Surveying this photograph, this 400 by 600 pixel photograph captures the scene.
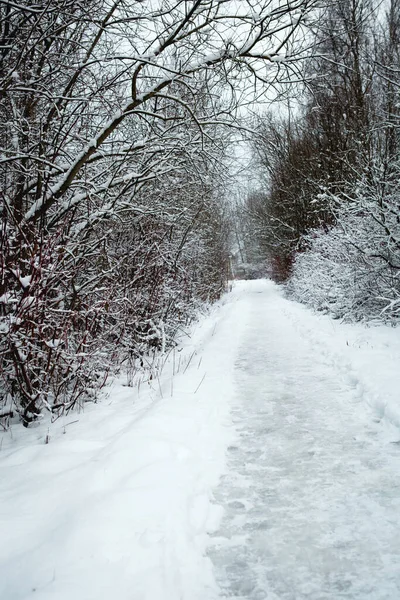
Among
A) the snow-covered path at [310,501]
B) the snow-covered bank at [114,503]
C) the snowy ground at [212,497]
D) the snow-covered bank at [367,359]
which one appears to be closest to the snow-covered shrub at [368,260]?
the snow-covered bank at [367,359]

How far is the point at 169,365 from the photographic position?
6.79 m

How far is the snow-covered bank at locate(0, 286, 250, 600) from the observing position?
5.76ft

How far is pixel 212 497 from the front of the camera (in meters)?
2.52

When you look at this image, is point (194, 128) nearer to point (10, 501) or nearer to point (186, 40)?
point (186, 40)

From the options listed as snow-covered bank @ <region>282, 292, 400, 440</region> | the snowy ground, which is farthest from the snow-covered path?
snow-covered bank @ <region>282, 292, 400, 440</region>

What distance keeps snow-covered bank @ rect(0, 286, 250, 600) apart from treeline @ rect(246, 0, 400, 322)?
397 cm

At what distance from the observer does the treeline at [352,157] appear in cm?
555

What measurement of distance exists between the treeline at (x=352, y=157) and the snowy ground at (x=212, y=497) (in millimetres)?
3543

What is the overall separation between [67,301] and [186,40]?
376 cm

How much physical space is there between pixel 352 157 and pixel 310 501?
14181mm

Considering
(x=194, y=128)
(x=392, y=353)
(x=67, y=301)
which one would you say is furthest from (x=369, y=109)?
(x=67, y=301)

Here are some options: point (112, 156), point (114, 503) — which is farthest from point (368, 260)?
point (114, 503)

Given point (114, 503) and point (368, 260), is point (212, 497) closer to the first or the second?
point (114, 503)

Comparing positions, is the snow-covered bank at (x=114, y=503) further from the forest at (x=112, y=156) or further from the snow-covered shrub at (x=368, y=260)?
the snow-covered shrub at (x=368, y=260)
